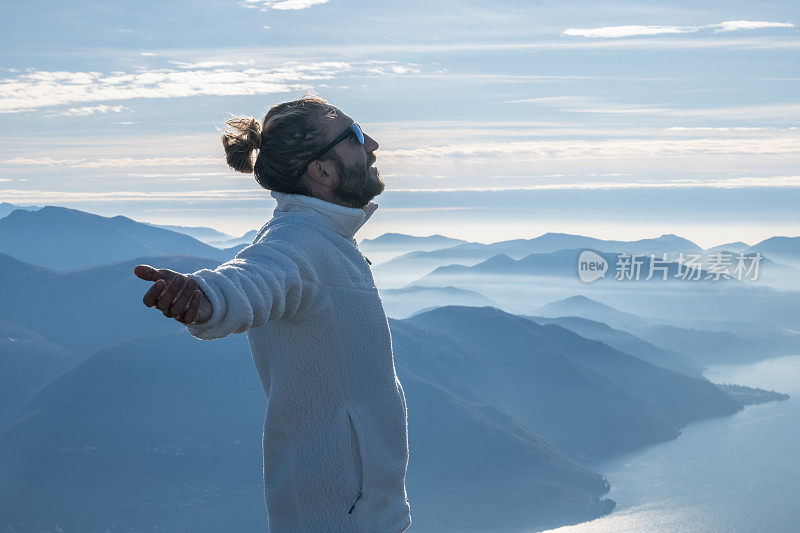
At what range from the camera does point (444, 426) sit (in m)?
113

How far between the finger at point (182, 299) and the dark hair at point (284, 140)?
80 centimetres

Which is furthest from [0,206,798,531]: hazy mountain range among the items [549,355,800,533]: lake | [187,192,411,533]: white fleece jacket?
[187,192,411,533]: white fleece jacket

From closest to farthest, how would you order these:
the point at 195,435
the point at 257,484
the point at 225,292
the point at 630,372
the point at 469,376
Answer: the point at 225,292 < the point at 257,484 < the point at 195,435 < the point at 469,376 < the point at 630,372

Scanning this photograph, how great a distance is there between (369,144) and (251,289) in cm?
84

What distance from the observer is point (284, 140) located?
2.49 meters

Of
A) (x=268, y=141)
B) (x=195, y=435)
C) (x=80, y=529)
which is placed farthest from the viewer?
(x=195, y=435)

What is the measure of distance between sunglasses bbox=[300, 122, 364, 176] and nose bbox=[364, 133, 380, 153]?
43mm

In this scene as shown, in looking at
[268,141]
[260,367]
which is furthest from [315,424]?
[268,141]

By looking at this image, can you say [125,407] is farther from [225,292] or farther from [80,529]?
[225,292]

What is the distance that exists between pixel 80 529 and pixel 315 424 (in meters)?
103

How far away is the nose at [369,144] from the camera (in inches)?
102

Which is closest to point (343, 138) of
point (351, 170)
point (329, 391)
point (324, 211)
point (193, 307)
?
point (351, 170)

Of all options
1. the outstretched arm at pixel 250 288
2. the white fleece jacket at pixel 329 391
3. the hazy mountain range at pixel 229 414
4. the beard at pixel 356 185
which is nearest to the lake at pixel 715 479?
the hazy mountain range at pixel 229 414

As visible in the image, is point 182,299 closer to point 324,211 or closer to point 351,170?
point 324,211
